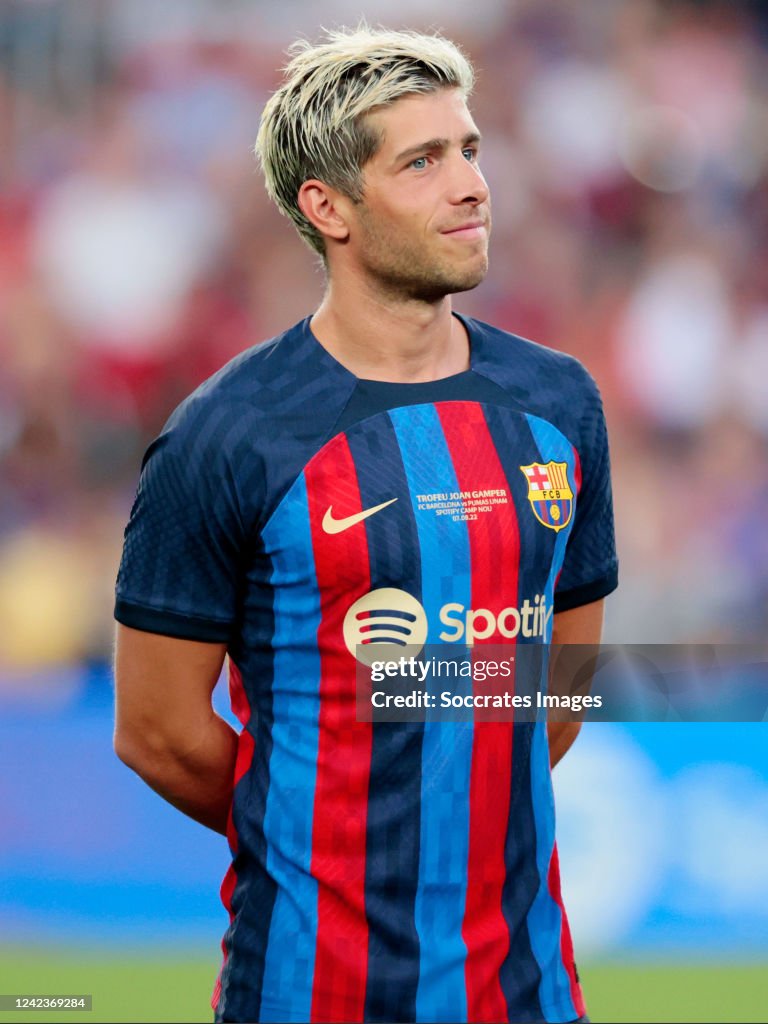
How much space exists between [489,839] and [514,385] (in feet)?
2.57

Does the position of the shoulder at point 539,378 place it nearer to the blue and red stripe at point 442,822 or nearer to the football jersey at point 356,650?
the football jersey at point 356,650

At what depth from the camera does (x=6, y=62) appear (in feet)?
24.9

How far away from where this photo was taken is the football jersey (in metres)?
2.31

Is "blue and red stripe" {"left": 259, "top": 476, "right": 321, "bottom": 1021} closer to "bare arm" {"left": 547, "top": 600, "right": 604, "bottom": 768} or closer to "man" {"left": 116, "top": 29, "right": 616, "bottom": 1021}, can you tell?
"man" {"left": 116, "top": 29, "right": 616, "bottom": 1021}

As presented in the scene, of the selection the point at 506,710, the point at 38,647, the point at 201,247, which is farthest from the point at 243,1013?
the point at 201,247

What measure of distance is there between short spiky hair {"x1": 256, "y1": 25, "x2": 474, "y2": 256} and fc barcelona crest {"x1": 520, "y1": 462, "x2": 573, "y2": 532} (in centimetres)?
56

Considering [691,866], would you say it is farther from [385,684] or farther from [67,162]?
Answer: [67,162]

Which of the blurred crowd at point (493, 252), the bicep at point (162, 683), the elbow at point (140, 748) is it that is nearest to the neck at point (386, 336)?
the bicep at point (162, 683)

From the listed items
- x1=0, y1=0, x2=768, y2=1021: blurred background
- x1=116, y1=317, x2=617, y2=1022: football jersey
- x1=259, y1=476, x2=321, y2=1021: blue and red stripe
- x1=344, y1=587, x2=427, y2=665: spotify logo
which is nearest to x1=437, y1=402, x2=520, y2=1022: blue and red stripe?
x1=116, y1=317, x2=617, y2=1022: football jersey

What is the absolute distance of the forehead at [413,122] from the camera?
7.91 ft

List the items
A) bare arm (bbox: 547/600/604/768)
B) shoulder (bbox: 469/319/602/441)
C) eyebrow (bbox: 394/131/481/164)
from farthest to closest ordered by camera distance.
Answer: bare arm (bbox: 547/600/604/768) < shoulder (bbox: 469/319/602/441) < eyebrow (bbox: 394/131/481/164)

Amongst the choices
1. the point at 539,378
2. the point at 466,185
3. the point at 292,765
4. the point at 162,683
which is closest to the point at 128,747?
the point at 162,683

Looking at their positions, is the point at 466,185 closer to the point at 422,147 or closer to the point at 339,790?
the point at 422,147

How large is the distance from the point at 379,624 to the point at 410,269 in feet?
1.96
